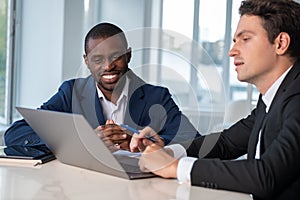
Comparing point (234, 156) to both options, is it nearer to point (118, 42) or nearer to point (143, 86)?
point (143, 86)

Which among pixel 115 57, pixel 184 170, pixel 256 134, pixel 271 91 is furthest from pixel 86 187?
pixel 115 57

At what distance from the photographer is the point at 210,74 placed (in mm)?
2002

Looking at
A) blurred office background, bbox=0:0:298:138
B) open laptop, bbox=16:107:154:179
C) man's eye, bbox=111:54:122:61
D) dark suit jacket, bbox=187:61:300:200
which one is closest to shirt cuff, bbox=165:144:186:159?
open laptop, bbox=16:107:154:179

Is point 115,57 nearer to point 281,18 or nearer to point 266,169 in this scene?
point 281,18

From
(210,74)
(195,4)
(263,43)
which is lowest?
(210,74)

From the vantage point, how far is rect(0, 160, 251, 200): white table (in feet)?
3.66

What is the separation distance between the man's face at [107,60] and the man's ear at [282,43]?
→ 2.47 feet

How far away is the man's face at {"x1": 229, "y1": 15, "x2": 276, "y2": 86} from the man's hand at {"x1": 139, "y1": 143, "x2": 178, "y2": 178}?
15.6 inches

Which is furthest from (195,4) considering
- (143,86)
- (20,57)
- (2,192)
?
(2,192)

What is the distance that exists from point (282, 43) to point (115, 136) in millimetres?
625

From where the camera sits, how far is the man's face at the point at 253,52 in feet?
4.87

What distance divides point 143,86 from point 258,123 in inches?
28.0

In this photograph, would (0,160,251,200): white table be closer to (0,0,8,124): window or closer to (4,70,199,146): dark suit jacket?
(4,70,199,146): dark suit jacket

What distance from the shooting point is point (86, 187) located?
1.19m
